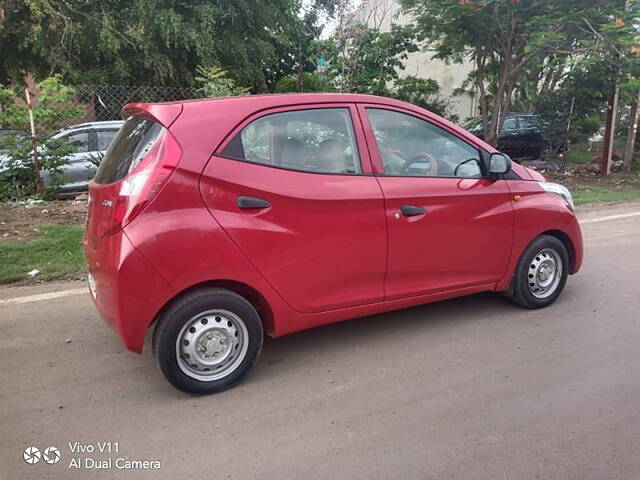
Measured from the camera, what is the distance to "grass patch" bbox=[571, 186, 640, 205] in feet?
31.7

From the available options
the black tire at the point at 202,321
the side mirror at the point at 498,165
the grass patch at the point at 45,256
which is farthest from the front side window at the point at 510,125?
the black tire at the point at 202,321

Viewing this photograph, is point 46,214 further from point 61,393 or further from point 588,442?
point 588,442

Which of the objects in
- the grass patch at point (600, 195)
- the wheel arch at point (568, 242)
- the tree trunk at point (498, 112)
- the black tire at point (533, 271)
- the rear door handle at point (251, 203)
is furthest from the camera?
the tree trunk at point (498, 112)

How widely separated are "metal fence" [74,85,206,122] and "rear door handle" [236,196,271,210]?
20.3ft

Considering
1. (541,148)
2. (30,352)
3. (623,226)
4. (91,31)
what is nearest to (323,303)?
(30,352)

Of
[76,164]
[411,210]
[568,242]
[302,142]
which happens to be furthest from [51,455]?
[76,164]

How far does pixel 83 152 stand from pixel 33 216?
2635mm

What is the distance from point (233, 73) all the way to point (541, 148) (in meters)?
9.01

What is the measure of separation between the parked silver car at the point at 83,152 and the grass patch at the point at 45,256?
2.03m

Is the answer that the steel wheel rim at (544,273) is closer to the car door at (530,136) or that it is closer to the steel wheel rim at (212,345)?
the steel wheel rim at (212,345)

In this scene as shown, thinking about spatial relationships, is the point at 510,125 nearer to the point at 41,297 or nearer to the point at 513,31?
the point at 513,31

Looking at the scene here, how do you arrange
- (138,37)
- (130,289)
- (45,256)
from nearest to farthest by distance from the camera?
(130,289) < (45,256) < (138,37)

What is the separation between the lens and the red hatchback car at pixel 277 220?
3018mm

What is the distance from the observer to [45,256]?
575 cm
